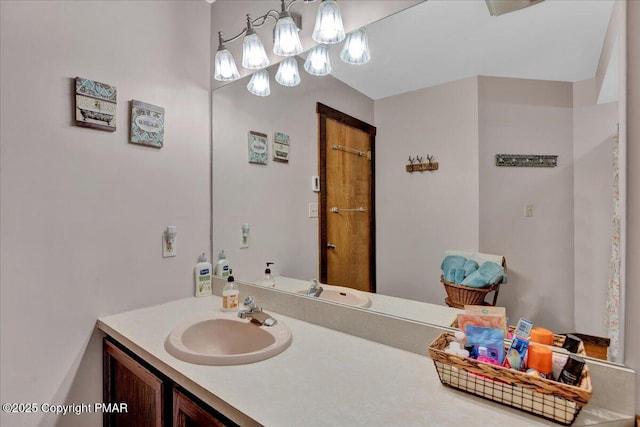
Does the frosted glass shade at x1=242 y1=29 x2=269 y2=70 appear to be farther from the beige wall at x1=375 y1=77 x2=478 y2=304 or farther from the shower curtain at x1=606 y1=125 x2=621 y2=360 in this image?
the shower curtain at x1=606 y1=125 x2=621 y2=360

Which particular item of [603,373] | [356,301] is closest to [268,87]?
[356,301]

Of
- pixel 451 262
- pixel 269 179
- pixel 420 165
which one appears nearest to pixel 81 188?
pixel 269 179

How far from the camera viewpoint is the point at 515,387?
0.73m

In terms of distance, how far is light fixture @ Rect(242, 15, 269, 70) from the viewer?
1436 mm

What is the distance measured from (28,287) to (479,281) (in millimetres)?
1521

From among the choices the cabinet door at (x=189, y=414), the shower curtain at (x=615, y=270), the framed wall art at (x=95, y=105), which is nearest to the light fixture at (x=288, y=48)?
the framed wall art at (x=95, y=105)

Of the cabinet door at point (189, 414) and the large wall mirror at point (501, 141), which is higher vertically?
the large wall mirror at point (501, 141)

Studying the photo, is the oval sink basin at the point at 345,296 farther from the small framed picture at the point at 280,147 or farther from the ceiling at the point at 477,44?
the ceiling at the point at 477,44

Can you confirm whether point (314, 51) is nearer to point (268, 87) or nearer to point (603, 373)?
point (268, 87)

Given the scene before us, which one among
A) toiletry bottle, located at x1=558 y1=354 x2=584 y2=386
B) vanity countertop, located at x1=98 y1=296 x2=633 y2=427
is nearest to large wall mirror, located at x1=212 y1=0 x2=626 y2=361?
toiletry bottle, located at x1=558 y1=354 x2=584 y2=386

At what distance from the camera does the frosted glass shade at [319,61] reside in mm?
1305

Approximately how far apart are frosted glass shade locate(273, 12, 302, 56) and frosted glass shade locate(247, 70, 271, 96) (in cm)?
23

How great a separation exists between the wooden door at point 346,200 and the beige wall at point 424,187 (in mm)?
47

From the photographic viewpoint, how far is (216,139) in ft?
5.54
